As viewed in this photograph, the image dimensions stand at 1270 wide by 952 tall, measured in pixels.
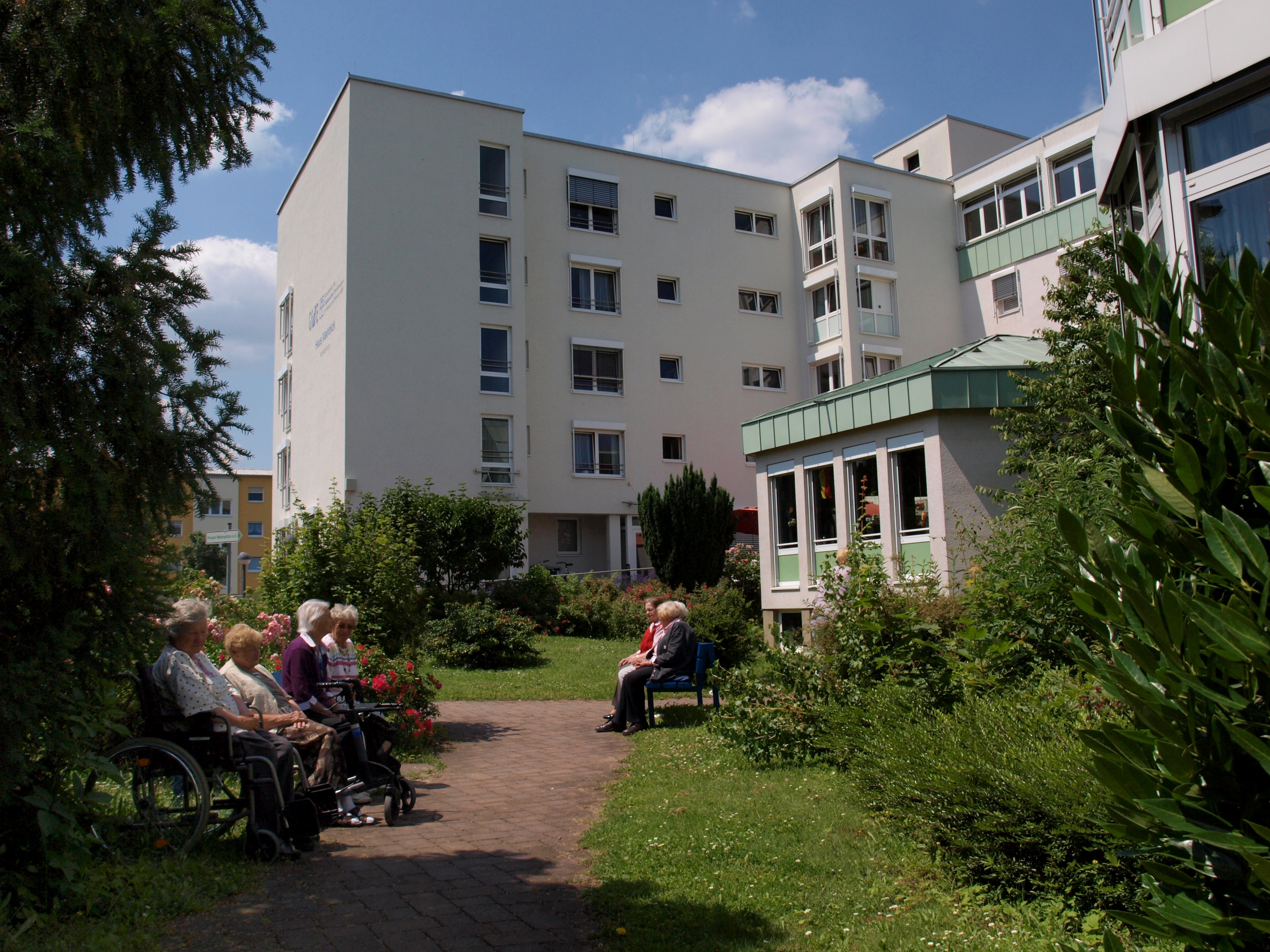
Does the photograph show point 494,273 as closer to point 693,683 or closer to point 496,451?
point 496,451

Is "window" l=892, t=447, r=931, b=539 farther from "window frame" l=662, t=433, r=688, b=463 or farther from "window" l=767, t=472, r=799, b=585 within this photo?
"window frame" l=662, t=433, r=688, b=463

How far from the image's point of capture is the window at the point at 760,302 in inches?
1435

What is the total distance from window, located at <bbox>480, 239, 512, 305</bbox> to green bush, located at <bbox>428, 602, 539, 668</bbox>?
50.6 feet

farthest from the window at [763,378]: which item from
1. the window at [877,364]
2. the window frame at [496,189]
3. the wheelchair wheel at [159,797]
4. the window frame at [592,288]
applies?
the wheelchair wheel at [159,797]

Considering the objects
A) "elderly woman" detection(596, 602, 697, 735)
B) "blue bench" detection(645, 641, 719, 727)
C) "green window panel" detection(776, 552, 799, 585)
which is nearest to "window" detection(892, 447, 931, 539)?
"green window panel" detection(776, 552, 799, 585)

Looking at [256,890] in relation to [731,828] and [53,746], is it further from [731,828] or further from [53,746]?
[731,828]

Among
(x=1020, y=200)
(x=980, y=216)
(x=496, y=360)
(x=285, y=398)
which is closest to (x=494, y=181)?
(x=496, y=360)

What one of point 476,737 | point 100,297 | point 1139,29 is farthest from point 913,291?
point 100,297

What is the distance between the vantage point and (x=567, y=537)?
3362cm

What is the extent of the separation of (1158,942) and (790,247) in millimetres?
34846

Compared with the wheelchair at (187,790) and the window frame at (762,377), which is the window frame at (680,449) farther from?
the wheelchair at (187,790)

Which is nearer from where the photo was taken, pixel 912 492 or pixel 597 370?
pixel 912 492

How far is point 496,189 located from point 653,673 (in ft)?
78.4

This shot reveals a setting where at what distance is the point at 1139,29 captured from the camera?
1078 cm
